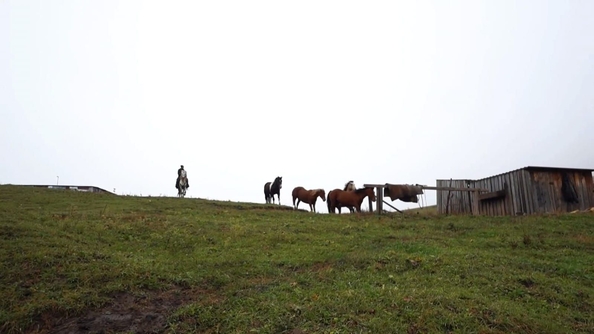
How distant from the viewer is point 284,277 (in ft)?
32.3

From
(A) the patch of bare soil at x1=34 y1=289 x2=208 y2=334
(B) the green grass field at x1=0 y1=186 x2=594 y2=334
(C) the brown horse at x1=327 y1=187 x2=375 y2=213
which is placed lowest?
(A) the patch of bare soil at x1=34 y1=289 x2=208 y2=334

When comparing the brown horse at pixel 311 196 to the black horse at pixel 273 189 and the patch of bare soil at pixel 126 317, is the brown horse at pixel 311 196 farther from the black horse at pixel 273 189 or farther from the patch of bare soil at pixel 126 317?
A: the patch of bare soil at pixel 126 317

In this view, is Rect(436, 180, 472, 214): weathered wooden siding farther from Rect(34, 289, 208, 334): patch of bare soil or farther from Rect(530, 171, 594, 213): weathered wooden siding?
Rect(34, 289, 208, 334): patch of bare soil

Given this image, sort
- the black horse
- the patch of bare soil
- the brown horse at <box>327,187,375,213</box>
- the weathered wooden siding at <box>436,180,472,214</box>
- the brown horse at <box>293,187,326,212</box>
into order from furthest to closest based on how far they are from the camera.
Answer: the black horse → the brown horse at <box>293,187,326,212</box> → the weathered wooden siding at <box>436,180,472,214</box> → the brown horse at <box>327,187,375,213</box> → the patch of bare soil

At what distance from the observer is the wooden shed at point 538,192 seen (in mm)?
23281

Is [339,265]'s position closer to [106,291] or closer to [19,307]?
[106,291]

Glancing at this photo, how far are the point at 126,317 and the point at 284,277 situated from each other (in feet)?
11.1

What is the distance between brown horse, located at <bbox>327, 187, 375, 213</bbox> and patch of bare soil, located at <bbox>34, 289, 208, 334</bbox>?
50.0 ft

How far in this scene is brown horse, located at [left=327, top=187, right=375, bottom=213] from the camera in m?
23.3

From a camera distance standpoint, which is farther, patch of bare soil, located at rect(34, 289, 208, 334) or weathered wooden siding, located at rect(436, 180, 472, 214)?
weathered wooden siding, located at rect(436, 180, 472, 214)

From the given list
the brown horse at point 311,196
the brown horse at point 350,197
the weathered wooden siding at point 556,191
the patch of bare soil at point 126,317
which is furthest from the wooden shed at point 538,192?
the patch of bare soil at point 126,317

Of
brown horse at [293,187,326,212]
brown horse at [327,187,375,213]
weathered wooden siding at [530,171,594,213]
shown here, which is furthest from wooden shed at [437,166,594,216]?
brown horse at [293,187,326,212]

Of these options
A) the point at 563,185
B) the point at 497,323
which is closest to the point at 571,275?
the point at 497,323

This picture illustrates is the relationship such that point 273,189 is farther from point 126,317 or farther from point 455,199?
point 126,317
